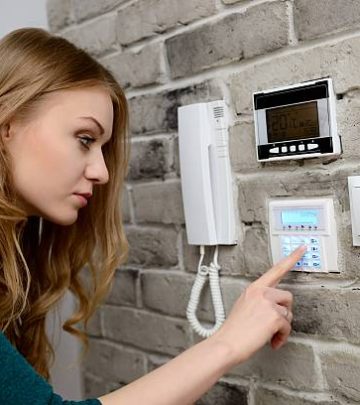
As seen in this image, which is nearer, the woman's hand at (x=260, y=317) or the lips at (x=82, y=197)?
the woman's hand at (x=260, y=317)

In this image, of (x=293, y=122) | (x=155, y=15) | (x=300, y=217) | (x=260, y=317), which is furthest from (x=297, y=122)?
(x=155, y=15)

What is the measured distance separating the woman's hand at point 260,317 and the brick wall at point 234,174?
0.05m

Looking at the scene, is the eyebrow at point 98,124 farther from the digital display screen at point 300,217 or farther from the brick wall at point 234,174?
the digital display screen at point 300,217

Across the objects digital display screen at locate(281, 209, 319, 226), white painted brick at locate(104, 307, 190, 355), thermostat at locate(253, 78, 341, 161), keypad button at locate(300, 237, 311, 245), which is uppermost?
thermostat at locate(253, 78, 341, 161)

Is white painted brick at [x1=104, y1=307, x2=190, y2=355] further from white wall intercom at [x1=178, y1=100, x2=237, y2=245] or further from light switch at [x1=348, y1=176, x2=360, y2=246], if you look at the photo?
light switch at [x1=348, y1=176, x2=360, y2=246]

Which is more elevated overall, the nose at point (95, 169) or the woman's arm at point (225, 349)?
the nose at point (95, 169)

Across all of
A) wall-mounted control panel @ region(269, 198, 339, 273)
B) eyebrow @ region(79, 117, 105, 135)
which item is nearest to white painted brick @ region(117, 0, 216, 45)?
eyebrow @ region(79, 117, 105, 135)

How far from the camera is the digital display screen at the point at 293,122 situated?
0.99m

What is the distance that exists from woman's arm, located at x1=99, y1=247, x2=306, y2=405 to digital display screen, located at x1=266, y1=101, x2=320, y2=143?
0.18 m

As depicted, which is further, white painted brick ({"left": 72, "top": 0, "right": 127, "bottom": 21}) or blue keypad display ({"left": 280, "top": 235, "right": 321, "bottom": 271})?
white painted brick ({"left": 72, "top": 0, "right": 127, "bottom": 21})

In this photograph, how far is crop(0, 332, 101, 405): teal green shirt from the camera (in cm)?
83

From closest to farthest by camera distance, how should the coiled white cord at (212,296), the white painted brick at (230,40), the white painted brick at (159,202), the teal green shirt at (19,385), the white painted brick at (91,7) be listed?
the teal green shirt at (19,385)
the white painted brick at (230,40)
the coiled white cord at (212,296)
the white painted brick at (159,202)
the white painted brick at (91,7)

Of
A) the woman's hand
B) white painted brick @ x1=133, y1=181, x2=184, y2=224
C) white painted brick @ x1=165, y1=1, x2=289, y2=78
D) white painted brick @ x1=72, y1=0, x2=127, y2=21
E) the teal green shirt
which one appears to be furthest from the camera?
white painted brick @ x1=72, y1=0, x2=127, y2=21

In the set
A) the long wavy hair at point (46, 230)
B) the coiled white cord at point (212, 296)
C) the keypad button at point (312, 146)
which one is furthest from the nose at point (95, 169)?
the keypad button at point (312, 146)
